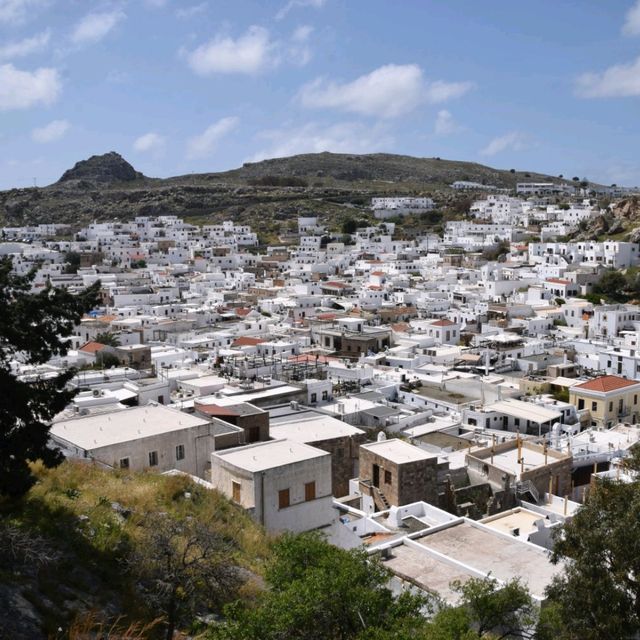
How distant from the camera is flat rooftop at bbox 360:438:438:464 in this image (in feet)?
53.9

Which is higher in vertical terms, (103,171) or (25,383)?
(103,171)

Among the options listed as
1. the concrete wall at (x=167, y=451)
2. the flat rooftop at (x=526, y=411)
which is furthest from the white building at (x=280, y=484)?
the flat rooftop at (x=526, y=411)

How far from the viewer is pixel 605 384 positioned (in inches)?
1128

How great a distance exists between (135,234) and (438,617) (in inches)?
3162

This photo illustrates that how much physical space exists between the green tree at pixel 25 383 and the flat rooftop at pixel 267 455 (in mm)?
4445

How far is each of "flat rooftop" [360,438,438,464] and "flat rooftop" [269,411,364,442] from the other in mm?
1516

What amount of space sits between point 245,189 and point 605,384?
88.4 metres

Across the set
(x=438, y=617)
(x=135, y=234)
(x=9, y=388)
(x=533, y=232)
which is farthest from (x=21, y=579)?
(x=135, y=234)

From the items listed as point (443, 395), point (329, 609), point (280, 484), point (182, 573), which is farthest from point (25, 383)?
point (443, 395)

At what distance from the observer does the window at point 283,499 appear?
1266 cm

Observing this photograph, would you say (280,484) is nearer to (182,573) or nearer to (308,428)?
(182,573)

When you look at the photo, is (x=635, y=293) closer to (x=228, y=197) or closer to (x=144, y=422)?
(x=144, y=422)

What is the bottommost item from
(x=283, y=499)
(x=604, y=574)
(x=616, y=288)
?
(x=283, y=499)

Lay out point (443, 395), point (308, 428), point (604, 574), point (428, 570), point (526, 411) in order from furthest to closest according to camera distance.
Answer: point (443, 395) < point (526, 411) < point (308, 428) < point (428, 570) < point (604, 574)
